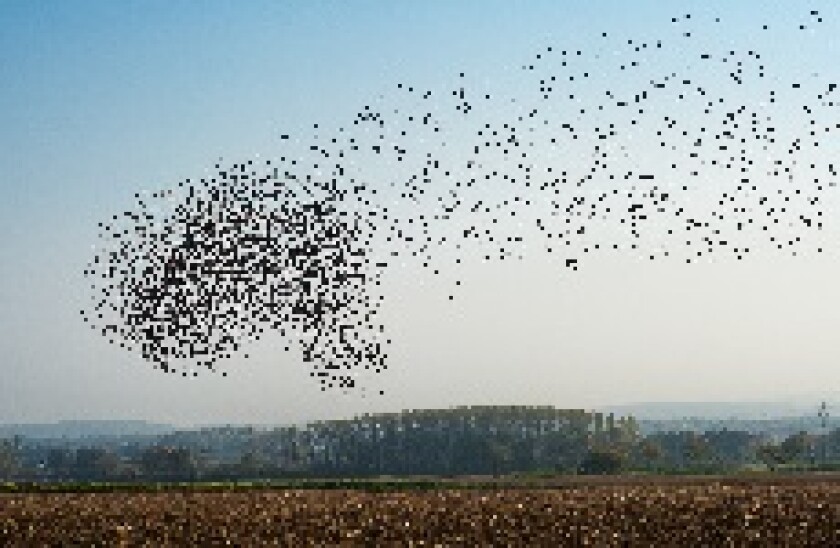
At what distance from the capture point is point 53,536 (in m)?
38.2

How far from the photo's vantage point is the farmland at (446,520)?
37.1m

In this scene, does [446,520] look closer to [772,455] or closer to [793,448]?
[772,455]

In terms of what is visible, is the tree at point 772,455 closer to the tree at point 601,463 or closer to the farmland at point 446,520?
the tree at point 601,463

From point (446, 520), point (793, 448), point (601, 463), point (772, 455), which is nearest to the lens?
point (446, 520)

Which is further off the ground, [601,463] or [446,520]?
[446,520]

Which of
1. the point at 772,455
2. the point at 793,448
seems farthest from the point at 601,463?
the point at 793,448

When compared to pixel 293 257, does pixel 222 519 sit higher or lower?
lower

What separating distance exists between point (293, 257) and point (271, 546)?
15.7 meters

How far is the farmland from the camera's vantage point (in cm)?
3706

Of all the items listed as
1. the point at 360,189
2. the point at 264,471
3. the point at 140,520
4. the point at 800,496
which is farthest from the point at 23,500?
the point at 264,471

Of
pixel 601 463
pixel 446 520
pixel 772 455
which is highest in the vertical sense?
pixel 446 520

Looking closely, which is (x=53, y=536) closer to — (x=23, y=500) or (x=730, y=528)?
(x=23, y=500)

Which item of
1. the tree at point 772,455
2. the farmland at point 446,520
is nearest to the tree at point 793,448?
the tree at point 772,455

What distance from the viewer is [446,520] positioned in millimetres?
41562
